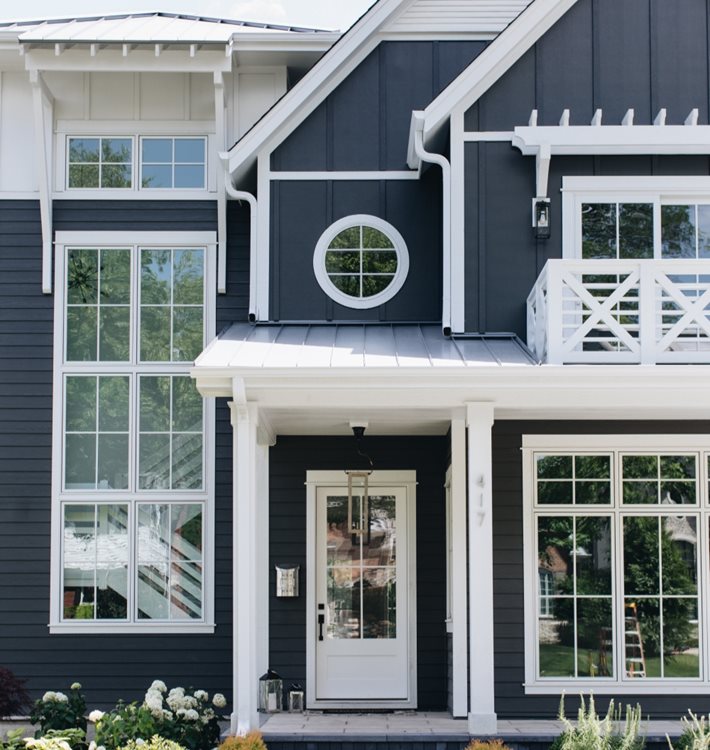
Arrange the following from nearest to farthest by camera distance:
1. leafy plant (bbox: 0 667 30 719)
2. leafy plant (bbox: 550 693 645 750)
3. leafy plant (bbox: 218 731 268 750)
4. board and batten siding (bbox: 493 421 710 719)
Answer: leafy plant (bbox: 550 693 645 750)
leafy plant (bbox: 218 731 268 750)
board and batten siding (bbox: 493 421 710 719)
leafy plant (bbox: 0 667 30 719)

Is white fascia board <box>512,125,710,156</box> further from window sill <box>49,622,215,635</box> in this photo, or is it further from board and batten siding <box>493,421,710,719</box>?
window sill <box>49,622,215,635</box>

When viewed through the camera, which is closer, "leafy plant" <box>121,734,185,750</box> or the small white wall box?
"leafy plant" <box>121,734,185,750</box>

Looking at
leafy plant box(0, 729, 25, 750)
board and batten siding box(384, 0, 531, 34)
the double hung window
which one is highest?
board and batten siding box(384, 0, 531, 34)

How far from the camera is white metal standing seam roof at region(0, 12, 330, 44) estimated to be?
12.2 metres

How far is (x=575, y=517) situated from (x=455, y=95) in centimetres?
413

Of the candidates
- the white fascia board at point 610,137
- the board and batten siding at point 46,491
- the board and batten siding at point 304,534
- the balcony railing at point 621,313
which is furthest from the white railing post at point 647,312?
the board and batten siding at point 46,491

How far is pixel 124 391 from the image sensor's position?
41.8 feet

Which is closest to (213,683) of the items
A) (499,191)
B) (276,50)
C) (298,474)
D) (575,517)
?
(298,474)

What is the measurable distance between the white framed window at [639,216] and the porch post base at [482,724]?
14.6 feet

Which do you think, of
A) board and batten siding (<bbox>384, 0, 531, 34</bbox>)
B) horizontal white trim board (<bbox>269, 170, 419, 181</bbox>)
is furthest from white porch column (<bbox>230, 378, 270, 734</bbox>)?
board and batten siding (<bbox>384, 0, 531, 34</bbox>)

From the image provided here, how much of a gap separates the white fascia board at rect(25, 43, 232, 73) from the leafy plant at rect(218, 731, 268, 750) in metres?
6.71

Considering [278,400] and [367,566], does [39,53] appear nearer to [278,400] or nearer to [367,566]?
[278,400]

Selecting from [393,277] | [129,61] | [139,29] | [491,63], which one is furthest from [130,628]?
[491,63]

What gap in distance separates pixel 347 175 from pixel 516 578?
174 inches
